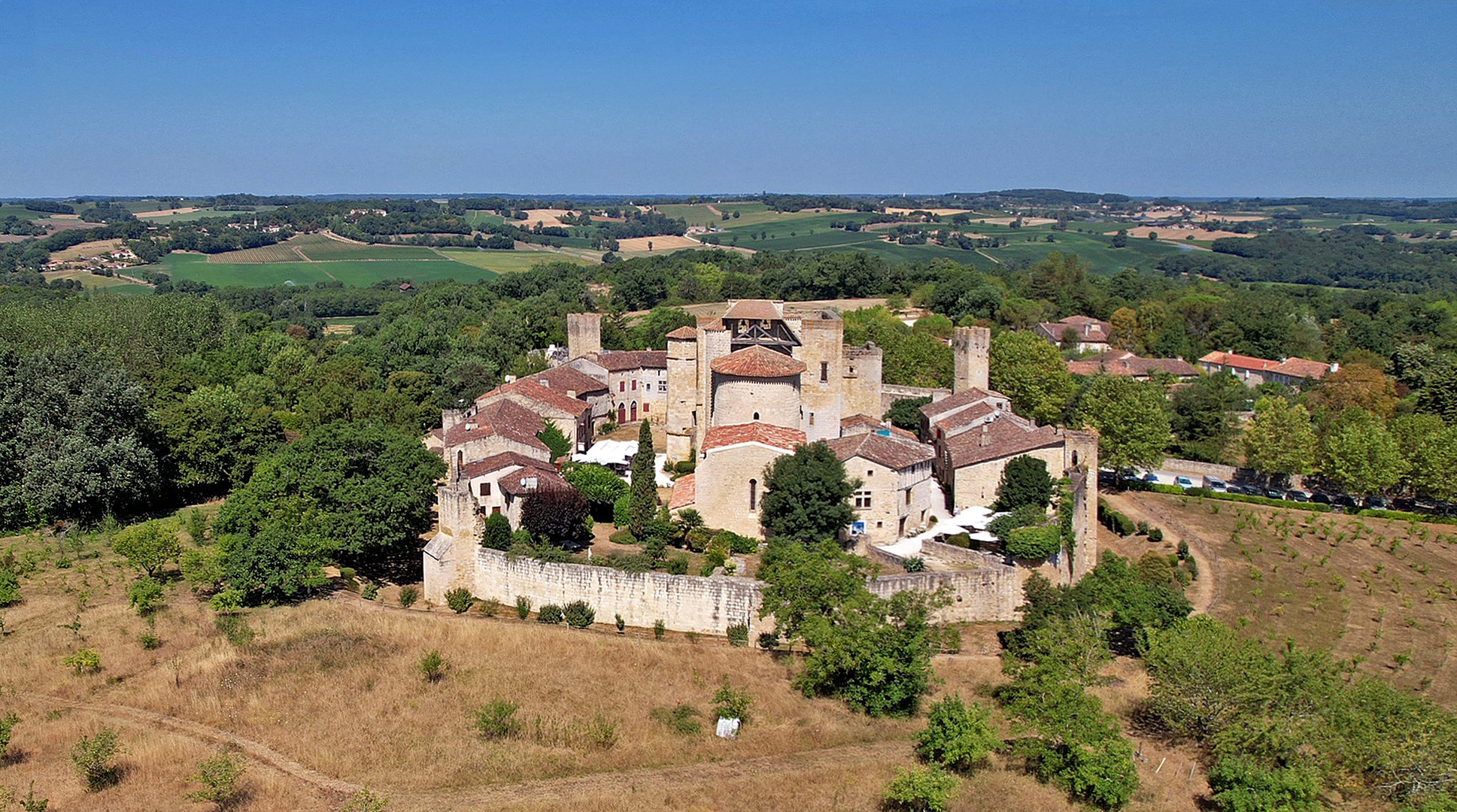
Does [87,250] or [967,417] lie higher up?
[87,250]

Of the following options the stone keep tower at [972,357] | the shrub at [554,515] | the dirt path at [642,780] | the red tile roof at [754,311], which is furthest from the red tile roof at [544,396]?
the dirt path at [642,780]

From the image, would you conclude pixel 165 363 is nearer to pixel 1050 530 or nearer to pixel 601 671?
pixel 601 671

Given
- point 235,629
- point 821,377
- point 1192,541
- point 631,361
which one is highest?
point 821,377

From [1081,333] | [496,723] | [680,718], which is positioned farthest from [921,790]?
[1081,333]

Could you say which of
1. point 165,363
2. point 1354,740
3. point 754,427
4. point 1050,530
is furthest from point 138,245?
point 1354,740

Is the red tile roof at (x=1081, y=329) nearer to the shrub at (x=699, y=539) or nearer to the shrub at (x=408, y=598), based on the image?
the shrub at (x=699, y=539)

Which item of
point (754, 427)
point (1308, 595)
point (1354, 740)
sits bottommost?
point (1308, 595)

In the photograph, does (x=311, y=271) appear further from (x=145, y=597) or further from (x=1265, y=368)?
(x=145, y=597)
